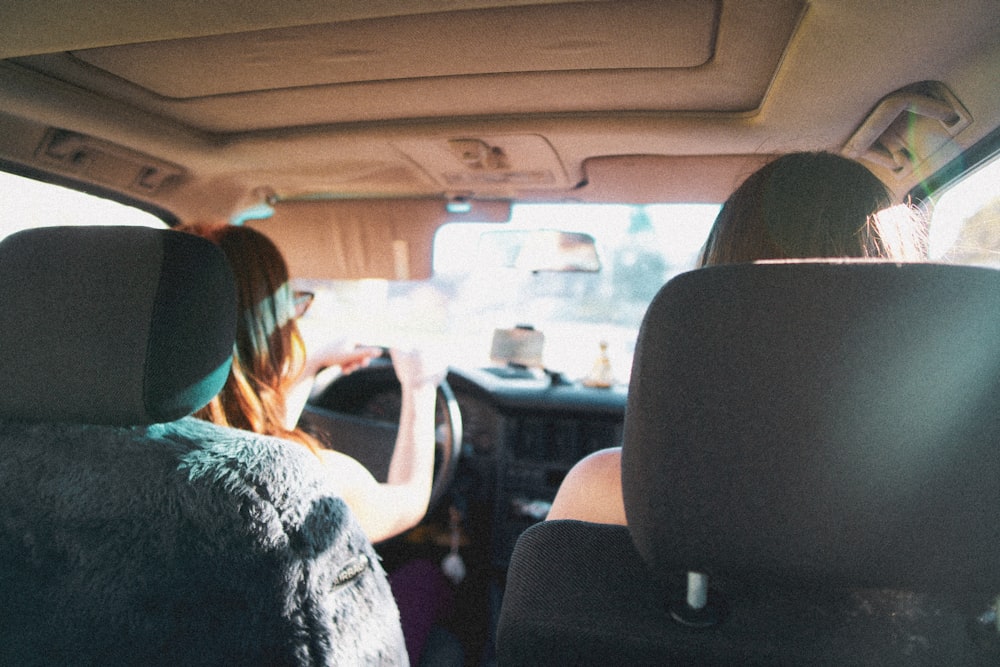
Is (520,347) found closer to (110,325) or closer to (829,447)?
(110,325)

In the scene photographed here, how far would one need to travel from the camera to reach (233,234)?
5.30 feet

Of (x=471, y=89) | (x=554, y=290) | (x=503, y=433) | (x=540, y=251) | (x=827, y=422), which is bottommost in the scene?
(x=503, y=433)

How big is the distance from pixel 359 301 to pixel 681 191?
195 centimetres

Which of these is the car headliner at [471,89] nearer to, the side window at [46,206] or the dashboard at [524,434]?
the side window at [46,206]

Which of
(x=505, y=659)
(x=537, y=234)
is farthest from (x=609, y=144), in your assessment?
(x=505, y=659)

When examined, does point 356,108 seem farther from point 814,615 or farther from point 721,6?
point 814,615

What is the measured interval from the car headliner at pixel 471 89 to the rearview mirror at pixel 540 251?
0.76 feet

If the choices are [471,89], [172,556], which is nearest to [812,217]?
[172,556]

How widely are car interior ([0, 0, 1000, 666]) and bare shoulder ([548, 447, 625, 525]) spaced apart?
0.39 ft

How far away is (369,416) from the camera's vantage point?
306 centimetres

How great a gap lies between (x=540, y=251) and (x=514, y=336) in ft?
1.79

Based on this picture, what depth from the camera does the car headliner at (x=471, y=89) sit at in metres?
1.58

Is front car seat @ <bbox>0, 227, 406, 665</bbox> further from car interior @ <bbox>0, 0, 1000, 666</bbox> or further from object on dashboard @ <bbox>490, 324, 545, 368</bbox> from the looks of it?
object on dashboard @ <bbox>490, 324, 545, 368</bbox>

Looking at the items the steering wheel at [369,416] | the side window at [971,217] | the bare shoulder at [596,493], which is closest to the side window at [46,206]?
the steering wheel at [369,416]
